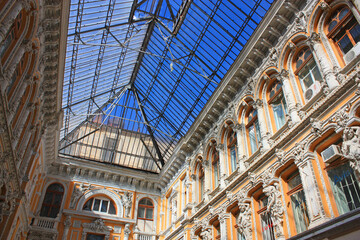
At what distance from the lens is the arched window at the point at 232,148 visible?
13711 millimetres

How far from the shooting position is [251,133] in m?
12.7

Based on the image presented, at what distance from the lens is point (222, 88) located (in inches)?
578

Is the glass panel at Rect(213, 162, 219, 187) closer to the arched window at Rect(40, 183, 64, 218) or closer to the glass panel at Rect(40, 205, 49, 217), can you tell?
the arched window at Rect(40, 183, 64, 218)

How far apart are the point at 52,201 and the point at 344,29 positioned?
64.5ft

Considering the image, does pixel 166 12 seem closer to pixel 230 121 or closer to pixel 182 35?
pixel 182 35

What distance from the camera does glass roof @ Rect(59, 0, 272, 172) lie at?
15.5 meters

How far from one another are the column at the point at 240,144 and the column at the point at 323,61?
15.9 feet

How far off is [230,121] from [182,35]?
21.0ft

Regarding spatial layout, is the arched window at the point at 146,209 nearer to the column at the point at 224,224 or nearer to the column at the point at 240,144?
the column at the point at 224,224

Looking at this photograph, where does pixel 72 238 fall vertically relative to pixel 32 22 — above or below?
below

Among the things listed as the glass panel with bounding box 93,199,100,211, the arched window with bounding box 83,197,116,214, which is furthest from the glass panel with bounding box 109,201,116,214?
the glass panel with bounding box 93,199,100,211

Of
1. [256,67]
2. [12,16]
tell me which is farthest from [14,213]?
[256,67]

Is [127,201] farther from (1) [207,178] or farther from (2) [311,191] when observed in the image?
(2) [311,191]

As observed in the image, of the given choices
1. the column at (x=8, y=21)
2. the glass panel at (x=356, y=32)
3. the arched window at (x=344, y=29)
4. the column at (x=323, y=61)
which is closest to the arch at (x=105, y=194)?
the column at (x=8, y=21)
